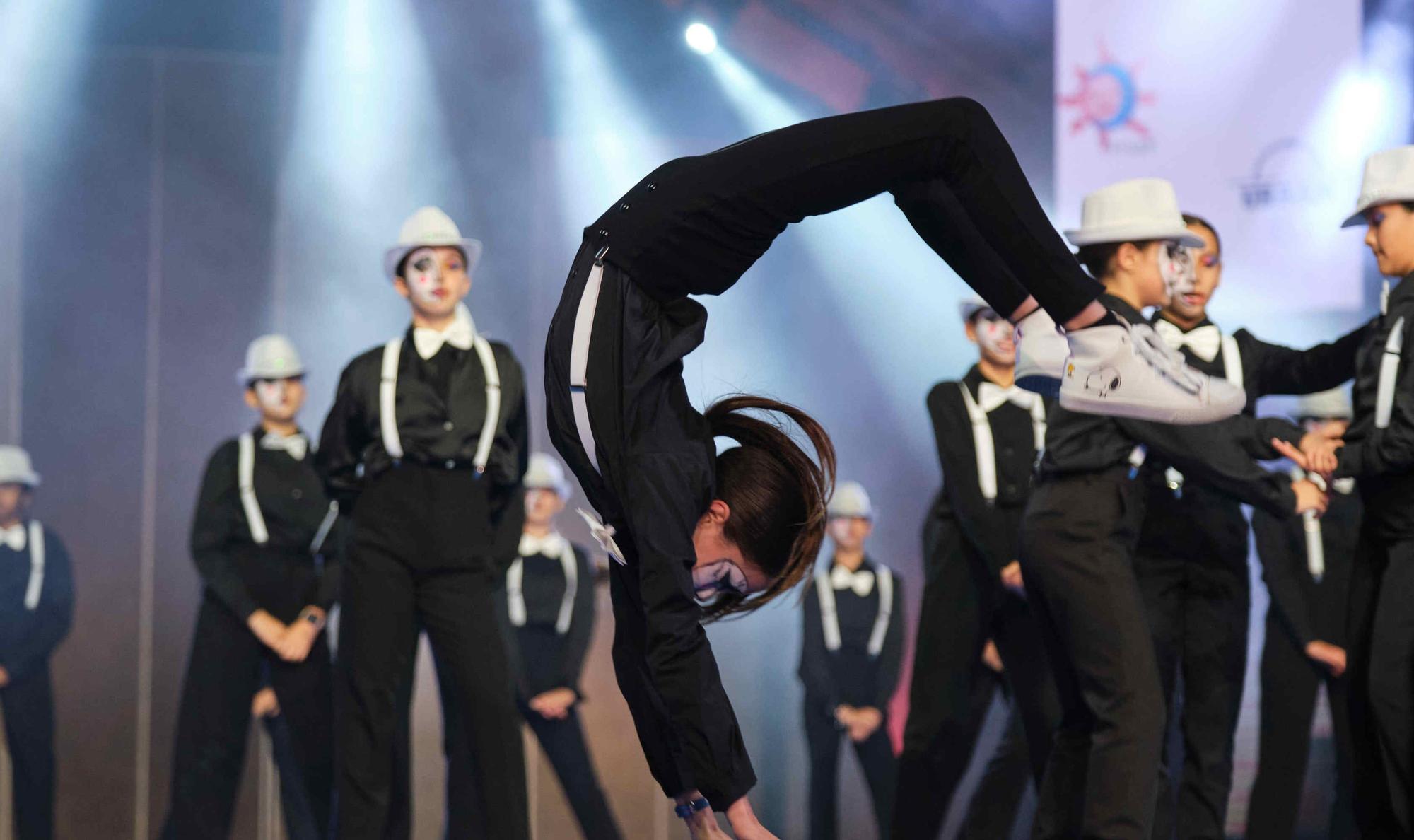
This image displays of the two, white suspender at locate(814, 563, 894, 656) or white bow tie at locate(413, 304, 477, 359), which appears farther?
white suspender at locate(814, 563, 894, 656)

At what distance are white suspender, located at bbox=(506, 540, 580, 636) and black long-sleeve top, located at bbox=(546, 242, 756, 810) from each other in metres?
3.23

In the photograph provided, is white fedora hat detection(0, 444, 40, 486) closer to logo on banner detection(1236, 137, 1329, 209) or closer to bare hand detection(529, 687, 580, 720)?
bare hand detection(529, 687, 580, 720)

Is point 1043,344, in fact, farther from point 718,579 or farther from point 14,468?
point 14,468

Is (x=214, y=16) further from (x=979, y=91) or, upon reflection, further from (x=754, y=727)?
(x=754, y=727)

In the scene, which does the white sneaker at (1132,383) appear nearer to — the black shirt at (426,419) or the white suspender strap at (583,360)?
the white suspender strap at (583,360)

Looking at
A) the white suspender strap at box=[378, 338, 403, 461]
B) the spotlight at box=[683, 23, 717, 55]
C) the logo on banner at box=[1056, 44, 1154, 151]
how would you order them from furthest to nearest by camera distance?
the spotlight at box=[683, 23, 717, 55] → the logo on banner at box=[1056, 44, 1154, 151] → the white suspender strap at box=[378, 338, 403, 461]

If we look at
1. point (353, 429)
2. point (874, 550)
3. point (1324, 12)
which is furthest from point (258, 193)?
point (1324, 12)

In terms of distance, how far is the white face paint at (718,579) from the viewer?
2363 millimetres

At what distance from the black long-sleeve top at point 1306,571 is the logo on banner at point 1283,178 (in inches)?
48.1

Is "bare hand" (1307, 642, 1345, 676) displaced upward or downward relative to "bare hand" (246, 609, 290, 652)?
downward

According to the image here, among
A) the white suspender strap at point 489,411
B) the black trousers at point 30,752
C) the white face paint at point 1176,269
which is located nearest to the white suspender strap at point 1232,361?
the white face paint at point 1176,269

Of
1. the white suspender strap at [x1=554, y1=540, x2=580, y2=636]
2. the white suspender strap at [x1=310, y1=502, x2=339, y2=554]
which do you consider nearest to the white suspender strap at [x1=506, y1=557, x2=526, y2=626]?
the white suspender strap at [x1=554, y1=540, x2=580, y2=636]

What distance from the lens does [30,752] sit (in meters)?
5.51

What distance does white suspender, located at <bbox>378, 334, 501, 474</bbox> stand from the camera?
4.14 metres
